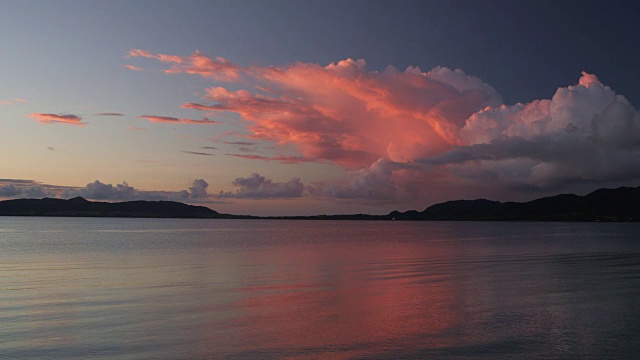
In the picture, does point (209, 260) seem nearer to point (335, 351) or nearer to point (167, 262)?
point (167, 262)

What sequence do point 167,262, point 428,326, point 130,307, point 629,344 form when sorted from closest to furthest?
1. point 629,344
2. point 428,326
3. point 130,307
4. point 167,262

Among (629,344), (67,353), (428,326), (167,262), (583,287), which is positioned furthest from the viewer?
(167,262)

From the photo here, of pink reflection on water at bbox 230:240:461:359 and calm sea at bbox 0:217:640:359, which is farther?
pink reflection on water at bbox 230:240:461:359

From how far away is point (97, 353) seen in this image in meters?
19.8

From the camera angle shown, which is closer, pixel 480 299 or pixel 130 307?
pixel 130 307

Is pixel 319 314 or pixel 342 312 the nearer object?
pixel 319 314

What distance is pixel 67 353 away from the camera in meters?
19.8

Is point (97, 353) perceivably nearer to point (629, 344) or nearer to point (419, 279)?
point (629, 344)

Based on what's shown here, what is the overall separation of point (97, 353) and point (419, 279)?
95.4 ft

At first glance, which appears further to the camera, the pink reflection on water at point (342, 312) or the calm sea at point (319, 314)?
the pink reflection on water at point (342, 312)

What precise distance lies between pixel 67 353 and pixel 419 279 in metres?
29.7

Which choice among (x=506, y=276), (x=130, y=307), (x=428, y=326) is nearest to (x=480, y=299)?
(x=428, y=326)

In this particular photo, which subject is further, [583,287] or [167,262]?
[167,262]

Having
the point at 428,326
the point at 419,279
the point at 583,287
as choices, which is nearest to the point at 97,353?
the point at 428,326
